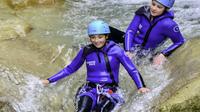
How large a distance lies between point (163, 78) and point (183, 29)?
2756 mm

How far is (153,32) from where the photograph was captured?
21.9ft

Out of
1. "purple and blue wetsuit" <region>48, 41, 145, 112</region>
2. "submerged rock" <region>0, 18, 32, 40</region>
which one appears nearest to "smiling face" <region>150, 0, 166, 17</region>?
"purple and blue wetsuit" <region>48, 41, 145, 112</region>

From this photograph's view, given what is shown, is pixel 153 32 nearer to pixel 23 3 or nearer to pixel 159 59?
pixel 159 59

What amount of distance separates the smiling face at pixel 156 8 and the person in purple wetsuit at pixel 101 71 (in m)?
1.15

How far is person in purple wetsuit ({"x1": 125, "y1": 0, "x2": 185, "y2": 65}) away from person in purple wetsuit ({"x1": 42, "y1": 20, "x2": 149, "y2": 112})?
0.92m

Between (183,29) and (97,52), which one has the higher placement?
(97,52)

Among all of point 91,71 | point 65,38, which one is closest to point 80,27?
point 65,38

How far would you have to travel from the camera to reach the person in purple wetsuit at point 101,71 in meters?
5.37

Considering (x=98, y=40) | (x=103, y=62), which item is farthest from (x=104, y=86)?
(x=98, y=40)

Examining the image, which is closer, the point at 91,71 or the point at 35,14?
the point at 91,71

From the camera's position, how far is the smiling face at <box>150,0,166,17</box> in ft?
20.8

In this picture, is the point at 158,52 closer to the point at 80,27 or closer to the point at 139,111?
the point at 139,111

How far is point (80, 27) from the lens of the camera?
8859mm

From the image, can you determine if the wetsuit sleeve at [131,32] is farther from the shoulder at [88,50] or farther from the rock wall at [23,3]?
the rock wall at [23,3]
